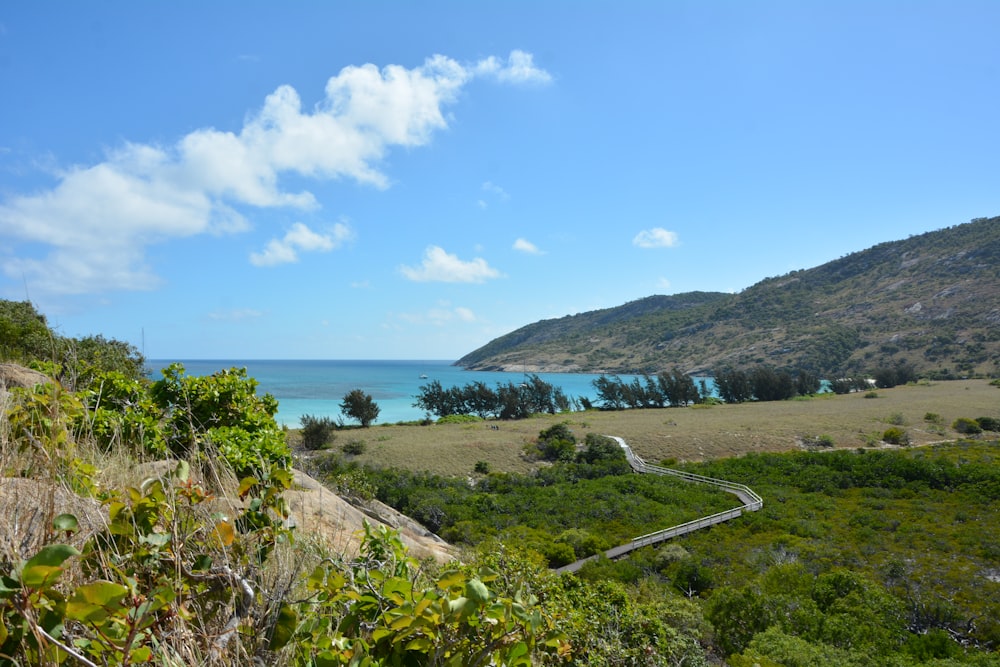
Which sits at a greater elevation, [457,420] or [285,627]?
[285,627]

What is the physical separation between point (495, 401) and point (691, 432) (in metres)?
21.6

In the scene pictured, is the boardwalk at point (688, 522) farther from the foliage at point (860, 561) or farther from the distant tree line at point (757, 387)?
the distant tree line at point (757, 387)

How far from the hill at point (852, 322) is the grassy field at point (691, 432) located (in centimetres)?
3871

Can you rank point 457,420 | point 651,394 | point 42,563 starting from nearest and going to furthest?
point 42,563, point 457,420, point 651,394

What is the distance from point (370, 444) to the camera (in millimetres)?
33906

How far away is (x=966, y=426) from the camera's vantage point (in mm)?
37656

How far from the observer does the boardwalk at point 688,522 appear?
1714 centimetres

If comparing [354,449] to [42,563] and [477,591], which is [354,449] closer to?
[477,591]

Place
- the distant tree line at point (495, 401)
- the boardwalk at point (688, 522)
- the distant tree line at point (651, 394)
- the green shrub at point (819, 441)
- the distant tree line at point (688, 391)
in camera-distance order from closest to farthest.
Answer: the boardwalk at point (688, 522), the green shrub at point (819, 441), the distant tree line at point (495, 401), the distant tree line at point (651, 394), the distant tree line at point (688, 391)

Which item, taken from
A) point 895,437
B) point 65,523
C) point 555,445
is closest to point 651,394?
point 895,437

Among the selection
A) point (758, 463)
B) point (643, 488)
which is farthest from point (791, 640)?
point (758, 463)

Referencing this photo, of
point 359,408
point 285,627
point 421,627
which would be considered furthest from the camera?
point 359,408

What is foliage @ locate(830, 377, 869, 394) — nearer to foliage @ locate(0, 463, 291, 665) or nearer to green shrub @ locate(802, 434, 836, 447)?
green shrub @ locate(802, 434, 836, 447)

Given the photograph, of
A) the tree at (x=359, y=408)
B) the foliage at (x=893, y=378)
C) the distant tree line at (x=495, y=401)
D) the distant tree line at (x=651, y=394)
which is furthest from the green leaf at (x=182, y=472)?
the foliage at (x=893, y=378)
